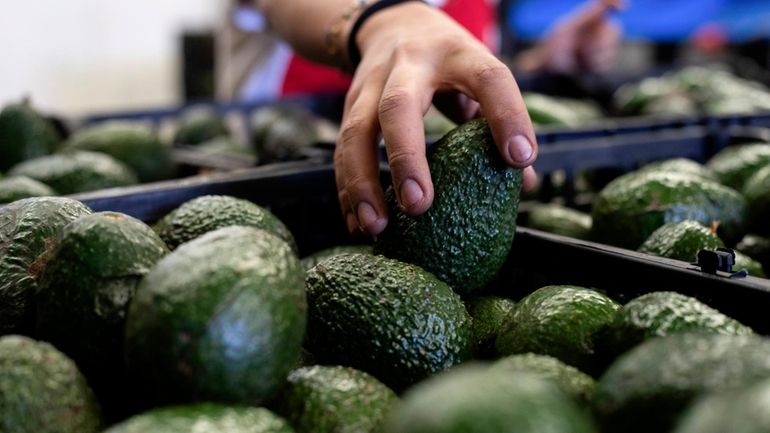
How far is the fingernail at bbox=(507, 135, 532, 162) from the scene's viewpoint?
1.53 m

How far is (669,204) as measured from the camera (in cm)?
186

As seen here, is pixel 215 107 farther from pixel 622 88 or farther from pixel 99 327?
pixel 99 327

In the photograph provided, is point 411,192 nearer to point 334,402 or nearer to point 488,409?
point 334,402

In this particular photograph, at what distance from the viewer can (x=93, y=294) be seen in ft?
→ 3.84

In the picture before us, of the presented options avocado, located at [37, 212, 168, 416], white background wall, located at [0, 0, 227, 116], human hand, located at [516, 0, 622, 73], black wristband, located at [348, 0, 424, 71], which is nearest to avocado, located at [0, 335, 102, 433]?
avocado, located at [37, 212, 168, 416]

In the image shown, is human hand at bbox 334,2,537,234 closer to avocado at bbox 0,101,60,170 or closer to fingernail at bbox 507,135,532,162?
fingernail at bbox 507,135,532,162

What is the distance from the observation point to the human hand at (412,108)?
1.54 metres

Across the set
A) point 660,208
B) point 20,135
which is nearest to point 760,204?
point 660,208

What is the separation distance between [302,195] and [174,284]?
106 cm

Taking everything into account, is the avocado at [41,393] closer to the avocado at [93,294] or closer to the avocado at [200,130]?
the avocado at [93,294]

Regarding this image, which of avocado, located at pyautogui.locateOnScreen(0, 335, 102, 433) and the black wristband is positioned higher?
the black wristband

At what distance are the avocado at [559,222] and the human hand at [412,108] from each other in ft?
0.93

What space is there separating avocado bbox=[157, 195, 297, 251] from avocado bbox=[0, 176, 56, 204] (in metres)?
0.48

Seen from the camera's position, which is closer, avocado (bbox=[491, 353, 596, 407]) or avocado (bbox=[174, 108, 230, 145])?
avocado (bbox=[491, 353, 596, 407])
